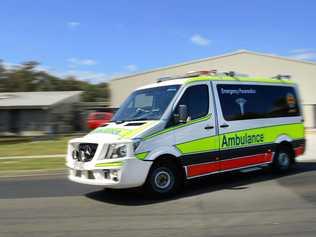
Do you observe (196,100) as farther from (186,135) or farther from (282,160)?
(282,160)

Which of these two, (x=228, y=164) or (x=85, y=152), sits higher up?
(x=85, y=152)

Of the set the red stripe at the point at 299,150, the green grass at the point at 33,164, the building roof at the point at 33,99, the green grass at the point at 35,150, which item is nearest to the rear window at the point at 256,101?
the red stripe at the point at 299,150

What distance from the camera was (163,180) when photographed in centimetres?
1009

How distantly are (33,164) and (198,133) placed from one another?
8.78m

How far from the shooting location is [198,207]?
9000 millimetres

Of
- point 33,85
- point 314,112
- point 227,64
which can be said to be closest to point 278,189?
point 314,112

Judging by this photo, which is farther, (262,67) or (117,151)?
(262,67)

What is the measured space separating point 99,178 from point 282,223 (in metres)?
3.49

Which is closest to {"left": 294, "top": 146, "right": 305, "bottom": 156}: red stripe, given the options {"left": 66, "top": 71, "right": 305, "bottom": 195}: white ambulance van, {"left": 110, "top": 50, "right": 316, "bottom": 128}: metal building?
{"left": 66, "top": 71, "right": 305, "bottom": 195}: white ambulance van

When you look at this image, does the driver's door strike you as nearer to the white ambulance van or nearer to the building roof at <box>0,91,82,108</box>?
the white ambulance van

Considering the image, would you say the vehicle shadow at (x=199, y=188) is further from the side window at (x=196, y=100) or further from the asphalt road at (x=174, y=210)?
the side window at (x=196, y=100)

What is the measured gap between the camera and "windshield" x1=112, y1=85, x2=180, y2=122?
10358 millimetres

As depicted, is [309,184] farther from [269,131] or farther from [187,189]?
[187,189]

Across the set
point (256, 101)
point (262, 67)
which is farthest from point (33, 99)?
point (256, 101)
